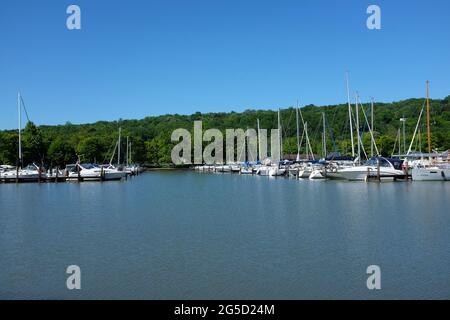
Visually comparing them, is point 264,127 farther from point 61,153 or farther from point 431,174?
point 431,174

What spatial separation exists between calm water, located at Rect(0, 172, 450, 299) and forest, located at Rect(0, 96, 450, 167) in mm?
51408

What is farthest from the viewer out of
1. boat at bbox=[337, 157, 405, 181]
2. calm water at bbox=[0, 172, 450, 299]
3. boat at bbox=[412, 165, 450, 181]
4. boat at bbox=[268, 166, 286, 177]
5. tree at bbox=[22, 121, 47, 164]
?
tree at bbox=[22, 121, 47, 164]

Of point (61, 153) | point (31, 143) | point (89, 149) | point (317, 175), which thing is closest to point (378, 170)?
point (317, 175)

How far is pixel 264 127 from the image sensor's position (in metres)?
134

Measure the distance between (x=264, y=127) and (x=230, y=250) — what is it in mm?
112901

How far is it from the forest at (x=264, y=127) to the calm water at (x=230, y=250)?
51408 millimetres

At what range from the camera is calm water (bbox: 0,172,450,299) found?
53.6 feet

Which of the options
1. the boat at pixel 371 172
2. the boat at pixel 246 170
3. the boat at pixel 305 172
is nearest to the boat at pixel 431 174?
the boat at pixel 371 172

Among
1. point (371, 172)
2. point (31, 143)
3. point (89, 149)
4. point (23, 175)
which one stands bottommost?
point (371, 172)

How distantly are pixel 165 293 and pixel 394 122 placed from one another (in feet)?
374

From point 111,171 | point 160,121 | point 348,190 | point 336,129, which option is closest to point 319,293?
point 348,190

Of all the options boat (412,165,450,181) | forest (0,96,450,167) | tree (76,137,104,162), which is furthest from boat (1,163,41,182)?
tree (76,137,104,162)

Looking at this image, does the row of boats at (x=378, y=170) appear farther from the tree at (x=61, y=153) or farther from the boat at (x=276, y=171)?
the tree at (x=61, y=153)

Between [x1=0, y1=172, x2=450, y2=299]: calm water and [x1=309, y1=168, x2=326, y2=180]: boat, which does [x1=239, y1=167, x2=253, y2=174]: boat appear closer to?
[x1=309, y1=168, x2=326, y2=180]: boat
